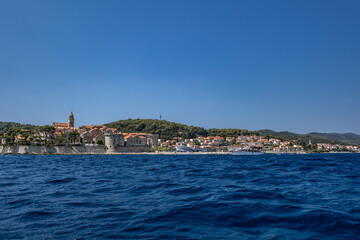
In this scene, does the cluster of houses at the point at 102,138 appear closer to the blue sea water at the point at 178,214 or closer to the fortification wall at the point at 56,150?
the fortification wall at the point at 56,150

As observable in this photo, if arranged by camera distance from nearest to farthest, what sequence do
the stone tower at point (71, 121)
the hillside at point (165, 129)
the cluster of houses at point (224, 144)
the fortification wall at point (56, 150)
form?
the fortification wall at point (56, 150)
the stone tower at point (71, 121)
the cluster of houses at point (224, 144)
the hillside at point (165, 129)

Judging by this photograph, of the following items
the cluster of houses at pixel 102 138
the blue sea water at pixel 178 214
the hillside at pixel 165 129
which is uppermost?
the hillside at pixel 165 129

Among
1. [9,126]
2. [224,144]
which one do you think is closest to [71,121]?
[224,144]

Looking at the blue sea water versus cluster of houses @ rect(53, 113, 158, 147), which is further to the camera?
cluster of houses @ rect(53, 113, 158, 147)

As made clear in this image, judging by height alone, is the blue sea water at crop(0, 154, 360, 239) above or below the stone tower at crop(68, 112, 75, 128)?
below

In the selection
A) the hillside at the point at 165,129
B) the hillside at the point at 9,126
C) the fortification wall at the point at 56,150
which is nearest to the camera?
the fortification wall at the point at 56,150

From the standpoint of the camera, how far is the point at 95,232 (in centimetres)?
521

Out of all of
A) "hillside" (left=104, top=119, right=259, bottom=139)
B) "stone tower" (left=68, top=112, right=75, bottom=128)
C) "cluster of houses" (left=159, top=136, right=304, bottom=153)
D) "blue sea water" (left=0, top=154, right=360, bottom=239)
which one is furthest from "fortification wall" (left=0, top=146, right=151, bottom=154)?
"blue sea water" (left=0, top=154, right=360, bottom=239)

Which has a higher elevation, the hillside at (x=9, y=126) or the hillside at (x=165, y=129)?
the hillside at (x=9, y=126)

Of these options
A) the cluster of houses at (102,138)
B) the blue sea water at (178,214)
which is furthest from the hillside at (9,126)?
the blue sea water at (178,214)

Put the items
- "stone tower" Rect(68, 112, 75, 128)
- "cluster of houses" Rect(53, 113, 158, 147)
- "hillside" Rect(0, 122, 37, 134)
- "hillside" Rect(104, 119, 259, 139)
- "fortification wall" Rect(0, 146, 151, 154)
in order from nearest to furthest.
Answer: "fortification wall" Rect(0, 146, 151, 154), "cluster of houses" Rect(53, 113, 158, 147), "stone tower" Rect(68, 112, 75, 128), "hillside" Rect(104, 119, 259, 139), "hillside" Rect(0, 122, 37, 134)

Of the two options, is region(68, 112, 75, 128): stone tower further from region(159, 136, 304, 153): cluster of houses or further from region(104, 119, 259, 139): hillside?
region(104, 119, 259, 139): hillside

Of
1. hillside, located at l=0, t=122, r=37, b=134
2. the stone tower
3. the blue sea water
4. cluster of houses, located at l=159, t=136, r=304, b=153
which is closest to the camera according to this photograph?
the blue sea water

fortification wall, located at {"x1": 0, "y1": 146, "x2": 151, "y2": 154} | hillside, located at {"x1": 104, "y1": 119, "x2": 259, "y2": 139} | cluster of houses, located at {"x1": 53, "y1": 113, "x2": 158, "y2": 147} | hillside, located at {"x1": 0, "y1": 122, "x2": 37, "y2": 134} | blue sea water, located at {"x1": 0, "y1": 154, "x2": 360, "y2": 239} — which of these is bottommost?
blue sea water, located at {"x1": 0, "y1": 154, "x2": 360, "y2": 239}
